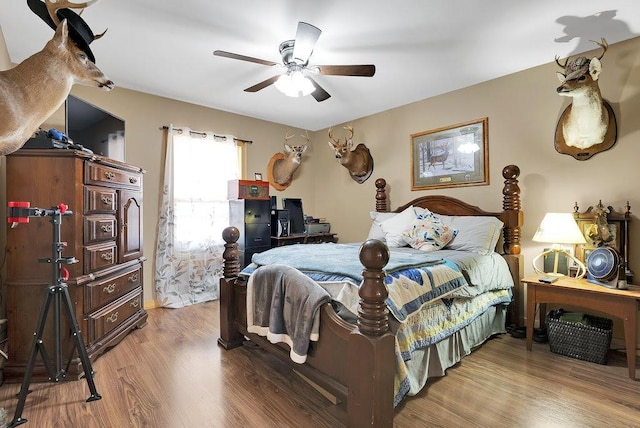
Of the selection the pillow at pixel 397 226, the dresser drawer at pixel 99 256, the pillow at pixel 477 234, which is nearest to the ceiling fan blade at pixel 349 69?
the pillow at pixel 397 226

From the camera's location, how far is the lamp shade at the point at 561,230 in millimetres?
2346

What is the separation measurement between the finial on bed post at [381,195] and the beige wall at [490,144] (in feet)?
0.42

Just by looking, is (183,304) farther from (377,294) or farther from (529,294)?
(529,294)

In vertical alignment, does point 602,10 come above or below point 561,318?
above

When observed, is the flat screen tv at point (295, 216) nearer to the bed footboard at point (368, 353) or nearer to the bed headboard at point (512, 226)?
the bed headboard at point (512, 226)

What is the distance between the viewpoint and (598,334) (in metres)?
2.24

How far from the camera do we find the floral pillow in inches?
113

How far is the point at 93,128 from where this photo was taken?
262 centimetres

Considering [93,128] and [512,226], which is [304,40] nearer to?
[93,128]

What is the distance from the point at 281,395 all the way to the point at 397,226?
205 centimetres

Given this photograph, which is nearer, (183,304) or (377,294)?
(377,294)

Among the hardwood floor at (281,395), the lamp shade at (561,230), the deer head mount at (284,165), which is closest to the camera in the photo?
the hardwood floor at (281,395)

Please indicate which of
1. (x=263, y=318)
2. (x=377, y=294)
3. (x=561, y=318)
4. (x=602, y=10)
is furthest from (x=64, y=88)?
(x=561, y=318)

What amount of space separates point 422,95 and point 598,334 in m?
2.76
